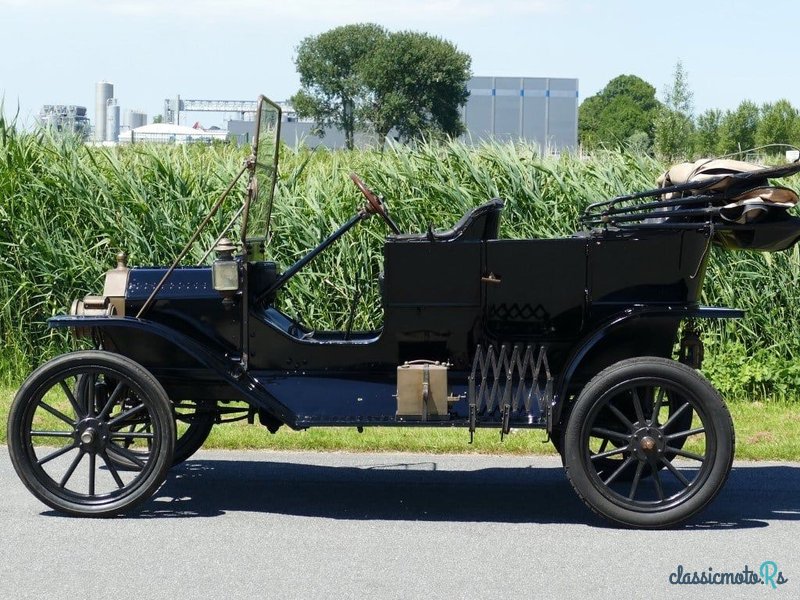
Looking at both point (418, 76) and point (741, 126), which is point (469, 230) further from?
point (418, 76)

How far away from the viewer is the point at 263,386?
218 inches

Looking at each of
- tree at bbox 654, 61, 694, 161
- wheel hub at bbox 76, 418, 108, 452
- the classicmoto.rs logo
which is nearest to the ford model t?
wheel hub at bbox 76, 418, 108, 452

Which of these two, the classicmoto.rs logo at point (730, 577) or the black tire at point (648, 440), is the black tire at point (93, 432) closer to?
the black tire at point (648, 440)

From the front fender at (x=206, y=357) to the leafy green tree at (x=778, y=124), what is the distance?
33.2 metres

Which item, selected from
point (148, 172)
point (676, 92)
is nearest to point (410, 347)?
point (148, 172)

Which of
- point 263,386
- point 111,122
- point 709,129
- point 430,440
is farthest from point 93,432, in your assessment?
point 111,122

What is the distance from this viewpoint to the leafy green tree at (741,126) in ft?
119

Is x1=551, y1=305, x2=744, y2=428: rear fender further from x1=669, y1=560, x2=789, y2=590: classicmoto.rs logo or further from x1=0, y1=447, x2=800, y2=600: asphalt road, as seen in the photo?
x1=669, y1=560, x2=789, y2=590: classicmoto.rs logo

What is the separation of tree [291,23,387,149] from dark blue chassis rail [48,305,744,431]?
58.7 m

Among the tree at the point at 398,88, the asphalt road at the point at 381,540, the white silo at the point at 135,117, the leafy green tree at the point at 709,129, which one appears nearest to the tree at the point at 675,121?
the leafy green tree at the point at 709,129

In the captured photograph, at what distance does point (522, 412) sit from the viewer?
5395 millimetres

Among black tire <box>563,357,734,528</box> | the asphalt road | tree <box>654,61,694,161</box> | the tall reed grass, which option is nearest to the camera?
the asphalt road

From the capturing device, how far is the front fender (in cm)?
542

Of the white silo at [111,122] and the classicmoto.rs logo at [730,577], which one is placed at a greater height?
A: the white silo at [111,122]
